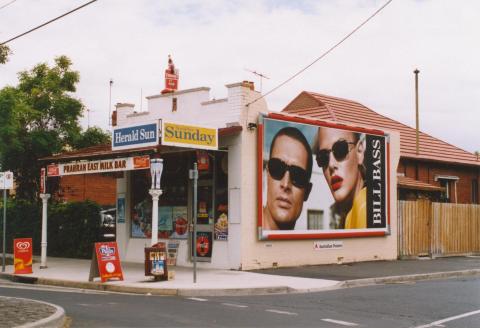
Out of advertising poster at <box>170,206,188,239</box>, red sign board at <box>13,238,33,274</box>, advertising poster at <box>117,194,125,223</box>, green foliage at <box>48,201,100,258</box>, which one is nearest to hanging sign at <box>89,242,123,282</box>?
Result: red sign board at <box>13,238,33,274</box>

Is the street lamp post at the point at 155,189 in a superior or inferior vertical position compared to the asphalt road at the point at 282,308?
superior

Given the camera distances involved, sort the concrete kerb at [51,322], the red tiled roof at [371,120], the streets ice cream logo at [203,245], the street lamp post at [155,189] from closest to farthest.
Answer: the concrete kerb at [51,322], the street lamp post at [155,189], the streets ice cream logo at [203,245], the red tiled roof at [371,120]

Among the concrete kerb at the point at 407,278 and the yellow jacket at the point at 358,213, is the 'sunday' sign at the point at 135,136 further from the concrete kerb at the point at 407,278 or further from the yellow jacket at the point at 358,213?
the yellow jacket at the point at 358,213

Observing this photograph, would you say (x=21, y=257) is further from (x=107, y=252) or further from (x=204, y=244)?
(x=204, y=244)

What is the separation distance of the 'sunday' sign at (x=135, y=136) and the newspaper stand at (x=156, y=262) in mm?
2686

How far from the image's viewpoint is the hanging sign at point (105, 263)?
1662 cm

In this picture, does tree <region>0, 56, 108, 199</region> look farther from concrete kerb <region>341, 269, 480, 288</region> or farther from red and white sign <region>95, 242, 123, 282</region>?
concrete kerb <region>341, 269, 480, 288</region>

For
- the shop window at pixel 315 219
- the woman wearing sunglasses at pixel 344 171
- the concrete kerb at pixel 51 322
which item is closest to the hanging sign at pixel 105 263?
the concrete kerb at pixel 51 322

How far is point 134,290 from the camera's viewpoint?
15.6 meters

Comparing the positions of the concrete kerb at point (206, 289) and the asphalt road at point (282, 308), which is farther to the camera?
the concrete kerb at point (206, 289)

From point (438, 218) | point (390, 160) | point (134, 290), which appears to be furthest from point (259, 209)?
point (438, 218)

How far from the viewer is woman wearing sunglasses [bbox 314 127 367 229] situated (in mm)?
22344

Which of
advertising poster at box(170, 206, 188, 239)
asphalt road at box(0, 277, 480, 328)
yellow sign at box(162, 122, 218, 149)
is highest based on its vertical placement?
yellow sign at box(162, 122, 218, 149)

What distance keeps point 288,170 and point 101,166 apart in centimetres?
562
